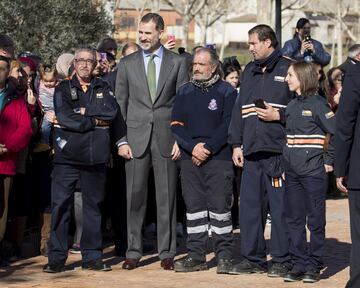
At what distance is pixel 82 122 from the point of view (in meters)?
10.5

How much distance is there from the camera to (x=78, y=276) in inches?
414

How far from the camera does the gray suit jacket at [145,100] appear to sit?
1107 cm

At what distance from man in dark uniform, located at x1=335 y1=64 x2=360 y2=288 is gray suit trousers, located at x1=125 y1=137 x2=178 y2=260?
298 cm

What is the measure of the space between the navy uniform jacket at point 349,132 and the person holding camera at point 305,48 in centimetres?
618

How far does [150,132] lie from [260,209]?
1444 mm

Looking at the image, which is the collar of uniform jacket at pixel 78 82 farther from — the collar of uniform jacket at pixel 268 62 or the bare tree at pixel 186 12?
the bare tree at pixel 186 12

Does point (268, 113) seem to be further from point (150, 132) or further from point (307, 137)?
point (150, 132)

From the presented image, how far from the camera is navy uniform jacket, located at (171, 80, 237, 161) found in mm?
10656

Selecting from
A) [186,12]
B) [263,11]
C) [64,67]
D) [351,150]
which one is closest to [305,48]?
[64,67]

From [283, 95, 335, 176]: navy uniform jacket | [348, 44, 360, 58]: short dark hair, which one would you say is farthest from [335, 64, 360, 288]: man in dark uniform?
[348, 44, 360, 58]: short dark hair

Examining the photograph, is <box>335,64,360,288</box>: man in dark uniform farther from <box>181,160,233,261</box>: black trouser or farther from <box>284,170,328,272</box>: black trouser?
<box>181,160,233,261</box>: black trouser

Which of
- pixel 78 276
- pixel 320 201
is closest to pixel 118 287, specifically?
pixel 78 276

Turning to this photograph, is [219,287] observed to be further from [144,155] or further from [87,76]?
[87,76]

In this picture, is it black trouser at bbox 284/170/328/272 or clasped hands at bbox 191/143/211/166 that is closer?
black trouser at bbox 284/170/328/272
